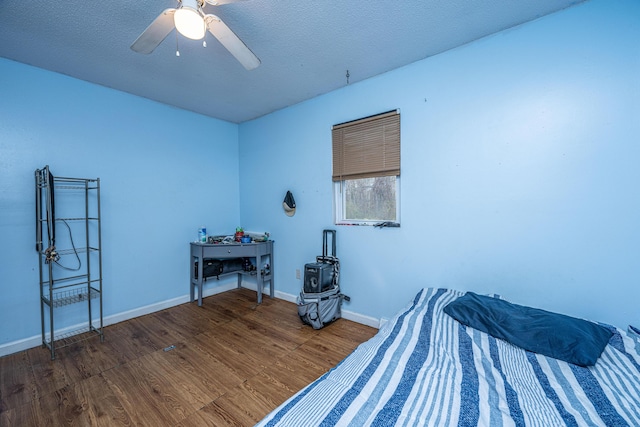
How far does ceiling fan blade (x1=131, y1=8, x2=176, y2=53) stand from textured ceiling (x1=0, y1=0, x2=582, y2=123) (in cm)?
26

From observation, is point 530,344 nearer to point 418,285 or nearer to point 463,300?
point 463,300

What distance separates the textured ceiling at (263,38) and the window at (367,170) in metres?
0.50

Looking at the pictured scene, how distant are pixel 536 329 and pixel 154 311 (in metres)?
3.58

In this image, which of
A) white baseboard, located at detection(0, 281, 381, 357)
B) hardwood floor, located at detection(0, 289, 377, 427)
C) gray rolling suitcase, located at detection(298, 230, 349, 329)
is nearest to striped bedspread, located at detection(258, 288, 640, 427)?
hardwood floor, located at detection(0, 289, 377, 427)

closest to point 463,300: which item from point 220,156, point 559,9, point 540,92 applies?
point 540,92

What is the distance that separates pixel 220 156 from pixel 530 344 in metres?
3.80

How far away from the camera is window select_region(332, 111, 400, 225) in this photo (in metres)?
2.44

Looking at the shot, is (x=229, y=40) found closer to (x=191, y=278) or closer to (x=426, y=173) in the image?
(x=426, y=173)

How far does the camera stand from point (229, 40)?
1549 mm

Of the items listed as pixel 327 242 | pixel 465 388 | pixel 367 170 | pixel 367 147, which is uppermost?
pixel 367 147

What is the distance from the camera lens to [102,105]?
8.71ft

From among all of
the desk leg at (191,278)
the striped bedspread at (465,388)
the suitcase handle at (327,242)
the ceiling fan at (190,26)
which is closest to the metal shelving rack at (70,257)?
the desk leg at (191,278)

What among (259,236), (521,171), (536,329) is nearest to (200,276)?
(259,236)

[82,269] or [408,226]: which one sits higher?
[408,226]
